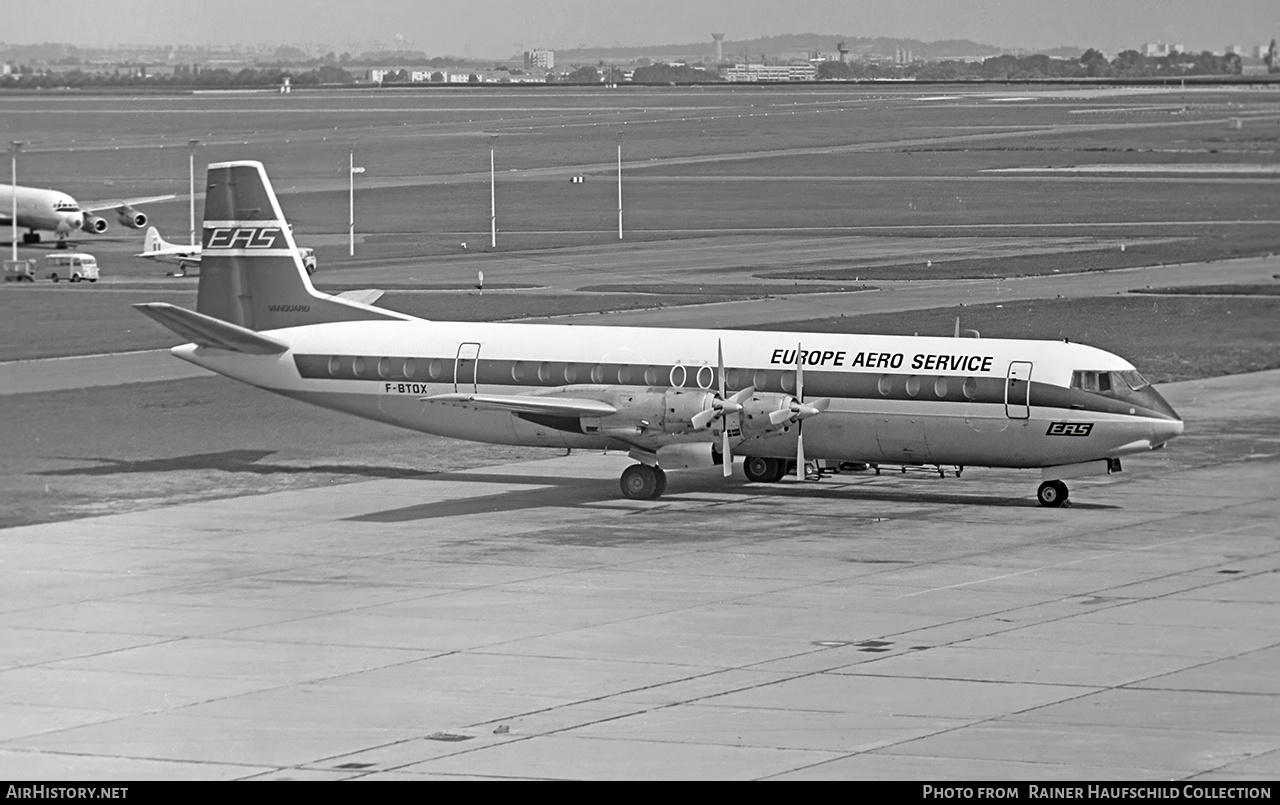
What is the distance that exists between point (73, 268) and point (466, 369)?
62.4m

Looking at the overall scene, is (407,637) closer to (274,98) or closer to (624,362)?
(624,362)

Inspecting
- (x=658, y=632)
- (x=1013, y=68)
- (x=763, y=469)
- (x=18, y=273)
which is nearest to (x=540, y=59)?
(x=1013, y=68)

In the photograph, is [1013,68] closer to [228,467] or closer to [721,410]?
[228,467]

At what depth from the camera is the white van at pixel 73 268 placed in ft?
342

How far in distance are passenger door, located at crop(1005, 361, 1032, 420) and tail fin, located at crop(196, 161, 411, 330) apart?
16.1 metres

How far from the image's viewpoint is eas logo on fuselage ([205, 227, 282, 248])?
52219 millimetres

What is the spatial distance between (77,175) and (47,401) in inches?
4394

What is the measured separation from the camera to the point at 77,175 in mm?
165375

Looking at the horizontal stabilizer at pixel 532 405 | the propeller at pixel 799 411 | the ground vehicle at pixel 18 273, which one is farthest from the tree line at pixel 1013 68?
the ground vehicle at pixel 18 273

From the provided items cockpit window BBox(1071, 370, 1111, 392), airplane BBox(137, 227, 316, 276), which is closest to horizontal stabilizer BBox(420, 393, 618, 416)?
cockpit window BBox(1071, 370, 1111, 392)

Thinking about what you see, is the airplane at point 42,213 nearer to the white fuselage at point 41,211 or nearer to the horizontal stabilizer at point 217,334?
the white fuselage at point 41,211

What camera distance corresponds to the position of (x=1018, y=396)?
44031 mm

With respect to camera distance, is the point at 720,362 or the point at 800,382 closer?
the point at 720,362
